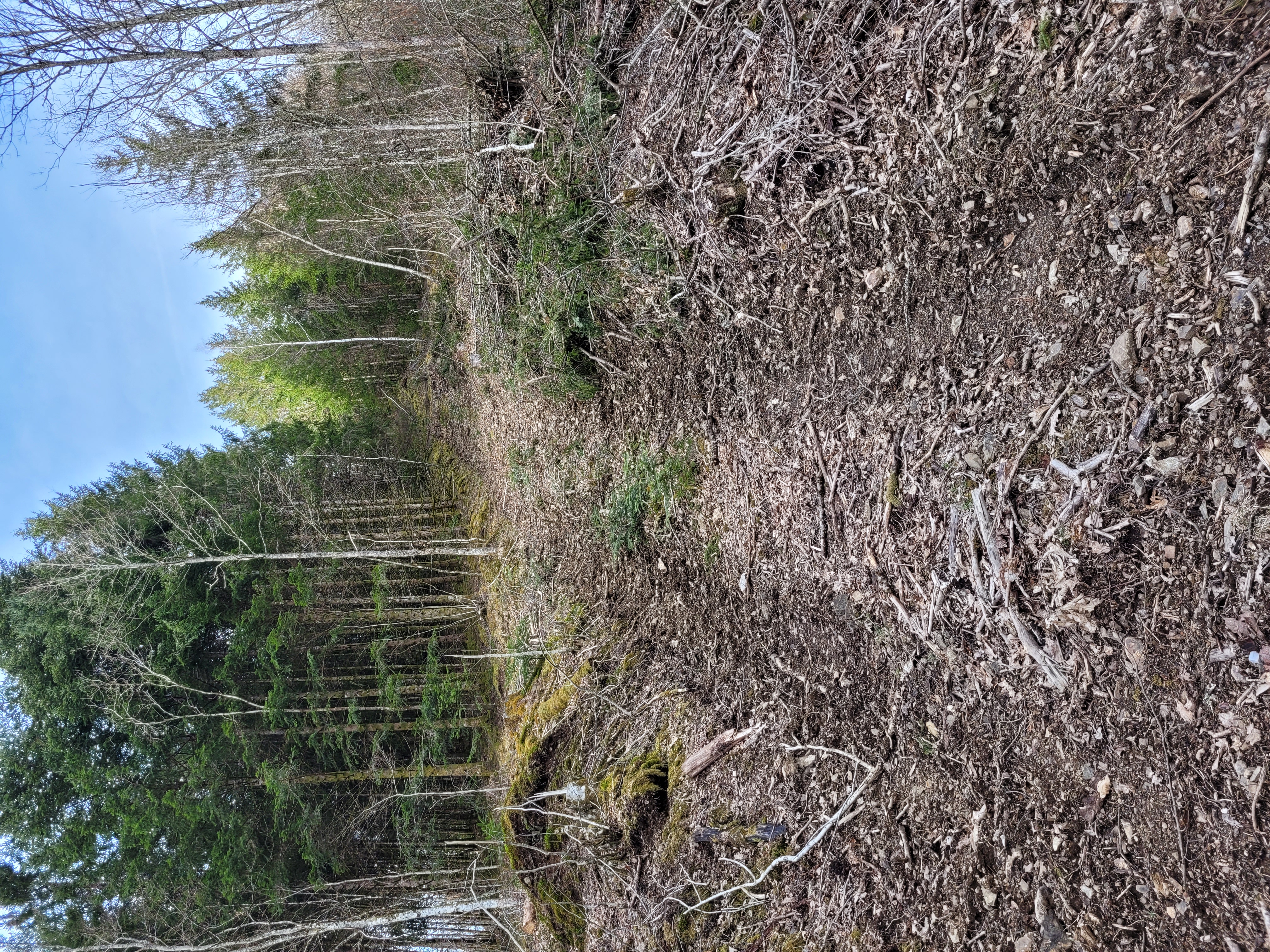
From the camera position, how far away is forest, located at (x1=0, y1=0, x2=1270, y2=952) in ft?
6.81

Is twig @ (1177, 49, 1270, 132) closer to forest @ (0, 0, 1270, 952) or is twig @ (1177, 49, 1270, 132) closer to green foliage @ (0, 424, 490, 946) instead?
forest @ (0, 0, 1270, 952)

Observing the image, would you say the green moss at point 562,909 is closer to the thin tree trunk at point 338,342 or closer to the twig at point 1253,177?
the twig at point 1253,177

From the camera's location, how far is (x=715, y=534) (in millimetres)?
4297

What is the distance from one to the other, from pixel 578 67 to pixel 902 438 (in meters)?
4.04

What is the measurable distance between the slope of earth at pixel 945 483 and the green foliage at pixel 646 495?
0.05 metres

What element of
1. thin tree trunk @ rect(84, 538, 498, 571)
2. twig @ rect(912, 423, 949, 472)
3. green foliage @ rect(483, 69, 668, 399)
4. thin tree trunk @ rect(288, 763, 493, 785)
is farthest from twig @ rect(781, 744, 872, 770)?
thin tree trunk @ rect(288, 763, 493, 785)

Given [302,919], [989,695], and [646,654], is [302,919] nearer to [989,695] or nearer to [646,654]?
[646,654]

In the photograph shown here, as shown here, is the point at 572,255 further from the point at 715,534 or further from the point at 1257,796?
the point at 1257,796

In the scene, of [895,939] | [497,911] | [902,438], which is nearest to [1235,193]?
[902,438]

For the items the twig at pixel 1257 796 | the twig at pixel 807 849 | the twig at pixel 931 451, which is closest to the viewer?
the twig at pixel 1257 796

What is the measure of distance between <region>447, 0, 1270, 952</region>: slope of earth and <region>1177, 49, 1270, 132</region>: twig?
0.02 meters

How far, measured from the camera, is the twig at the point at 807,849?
303cm

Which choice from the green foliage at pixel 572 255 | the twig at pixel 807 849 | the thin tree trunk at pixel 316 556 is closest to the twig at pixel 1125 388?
the twig at pixel 807 849

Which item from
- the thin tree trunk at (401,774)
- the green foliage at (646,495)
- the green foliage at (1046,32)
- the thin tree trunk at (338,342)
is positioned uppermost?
the thin tree trunk at (338,342)
